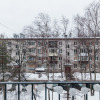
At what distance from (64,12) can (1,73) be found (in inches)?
298

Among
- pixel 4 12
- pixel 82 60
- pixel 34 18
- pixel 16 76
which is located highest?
pixel 4 12

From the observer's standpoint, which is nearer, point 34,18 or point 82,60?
point 34,18

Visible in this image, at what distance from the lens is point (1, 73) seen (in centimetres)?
941

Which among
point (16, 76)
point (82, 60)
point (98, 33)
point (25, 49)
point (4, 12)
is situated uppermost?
point (4, 12)

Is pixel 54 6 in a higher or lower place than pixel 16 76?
higher

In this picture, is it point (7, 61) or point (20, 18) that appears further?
point (20, 18)

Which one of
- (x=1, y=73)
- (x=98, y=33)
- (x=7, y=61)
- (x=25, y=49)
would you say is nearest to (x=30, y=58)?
Answer: (x=25, y=49)

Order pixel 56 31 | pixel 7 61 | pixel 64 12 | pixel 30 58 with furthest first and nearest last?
pixel 30 58 < pixel 64 12 < pixel 56 31 < pixel 7 61

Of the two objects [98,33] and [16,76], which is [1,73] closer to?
[16,76]

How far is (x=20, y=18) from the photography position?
14.4 meters

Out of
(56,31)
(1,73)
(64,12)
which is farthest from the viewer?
(64,12)

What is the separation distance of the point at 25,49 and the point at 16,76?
3.31 meters

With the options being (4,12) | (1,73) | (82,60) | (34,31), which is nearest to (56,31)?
(34,31)

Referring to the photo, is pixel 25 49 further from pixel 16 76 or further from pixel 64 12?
pixel 64 12
